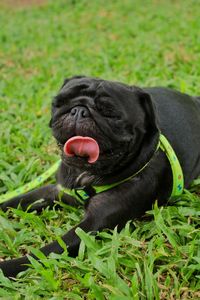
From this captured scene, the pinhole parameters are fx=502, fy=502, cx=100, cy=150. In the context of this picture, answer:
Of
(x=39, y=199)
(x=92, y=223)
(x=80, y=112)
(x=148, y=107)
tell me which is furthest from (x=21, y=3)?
(x=92, y=223)

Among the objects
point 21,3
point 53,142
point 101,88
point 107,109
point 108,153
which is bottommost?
point 21,3

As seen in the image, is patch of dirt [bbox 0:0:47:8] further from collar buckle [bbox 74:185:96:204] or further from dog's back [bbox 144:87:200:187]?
collar buckle [bbox 74:185:96:204]

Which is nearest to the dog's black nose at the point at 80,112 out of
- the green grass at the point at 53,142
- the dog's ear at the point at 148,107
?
the dog's ear at the point at 148,107

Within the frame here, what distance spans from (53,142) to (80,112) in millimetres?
1764

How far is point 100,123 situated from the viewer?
291 cm

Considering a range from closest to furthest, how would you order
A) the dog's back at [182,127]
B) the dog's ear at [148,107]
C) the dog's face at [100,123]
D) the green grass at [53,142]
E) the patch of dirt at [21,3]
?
the green grass at [53,142] → the dog's face at [100,123] → the dog's ear at [148,107] → the dog's back at [182,127] → the patch of dirt at [21,3]

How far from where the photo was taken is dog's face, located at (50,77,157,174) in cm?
292

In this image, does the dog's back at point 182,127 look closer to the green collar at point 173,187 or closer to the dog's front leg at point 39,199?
the green collar at point 173,187

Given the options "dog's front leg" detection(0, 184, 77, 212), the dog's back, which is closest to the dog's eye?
the dog's back

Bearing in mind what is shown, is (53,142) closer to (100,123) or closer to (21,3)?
(100,123)

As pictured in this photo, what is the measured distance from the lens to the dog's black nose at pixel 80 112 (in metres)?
2.93

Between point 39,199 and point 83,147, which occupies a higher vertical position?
point 83,147

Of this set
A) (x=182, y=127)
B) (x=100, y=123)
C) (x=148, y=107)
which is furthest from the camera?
(x=182, y=127)

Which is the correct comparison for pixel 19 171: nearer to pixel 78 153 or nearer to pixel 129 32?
pixel 78 153
